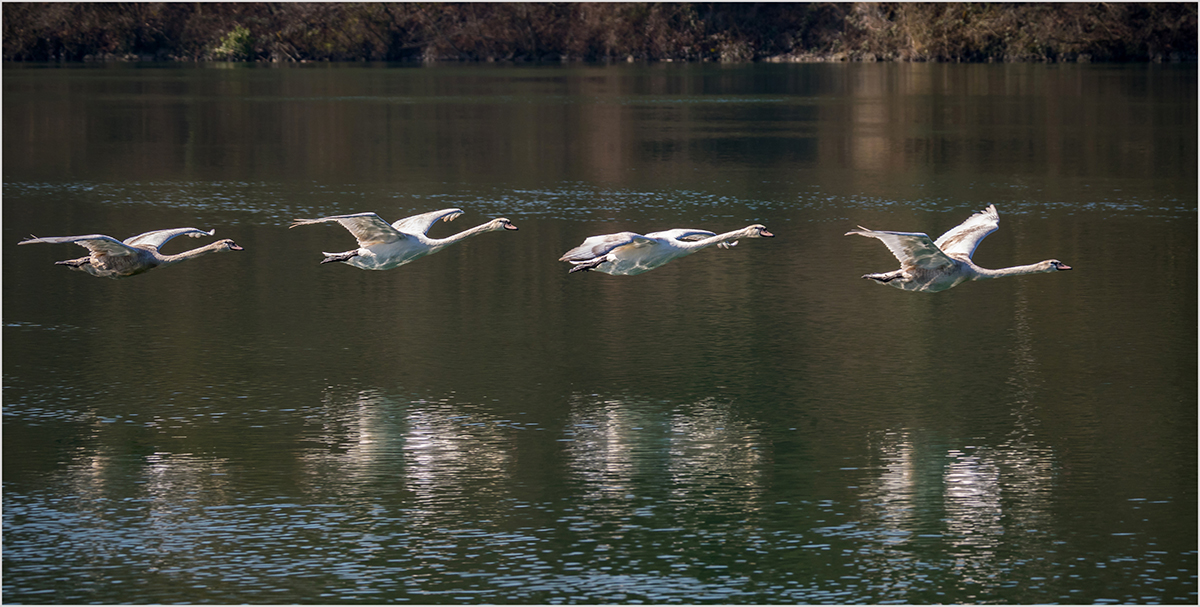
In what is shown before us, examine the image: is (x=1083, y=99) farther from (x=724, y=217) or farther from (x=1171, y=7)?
(x=724, y=217)

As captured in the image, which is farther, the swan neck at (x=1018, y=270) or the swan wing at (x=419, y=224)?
the swan neck at (x=1018, y=270)

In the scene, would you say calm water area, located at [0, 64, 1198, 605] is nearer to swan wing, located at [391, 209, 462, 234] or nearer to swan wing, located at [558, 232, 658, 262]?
swan wing, located at [391, 209, 462, 234]

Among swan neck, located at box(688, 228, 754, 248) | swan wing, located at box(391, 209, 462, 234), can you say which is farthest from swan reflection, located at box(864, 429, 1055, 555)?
swan wing, located at box(391, 209, 462, 234)

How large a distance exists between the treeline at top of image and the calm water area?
67.1 metres

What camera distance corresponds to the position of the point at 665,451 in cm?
2286

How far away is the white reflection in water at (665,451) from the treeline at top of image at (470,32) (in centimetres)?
9468

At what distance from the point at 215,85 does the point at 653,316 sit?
229 ft

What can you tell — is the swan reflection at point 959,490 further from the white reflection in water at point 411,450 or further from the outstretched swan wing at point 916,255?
the white reflection in water at point 411,450

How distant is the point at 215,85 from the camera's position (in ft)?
318

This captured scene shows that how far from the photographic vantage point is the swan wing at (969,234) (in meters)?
22.8

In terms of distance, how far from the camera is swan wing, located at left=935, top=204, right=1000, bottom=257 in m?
22.8

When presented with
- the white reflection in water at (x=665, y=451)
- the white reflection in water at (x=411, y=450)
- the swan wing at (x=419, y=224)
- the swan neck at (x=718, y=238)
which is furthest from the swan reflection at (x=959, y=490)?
the swan wing at (x=419, y=224)

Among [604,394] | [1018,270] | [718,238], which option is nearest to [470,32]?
[604,394]

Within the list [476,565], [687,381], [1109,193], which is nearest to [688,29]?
[1109,193]
